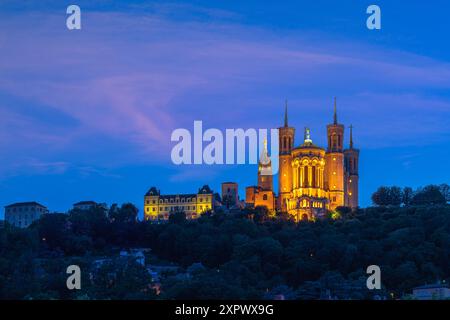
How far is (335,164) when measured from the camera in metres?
86.0

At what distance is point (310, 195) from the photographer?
8262 cm

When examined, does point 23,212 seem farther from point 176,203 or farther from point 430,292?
point 430,292

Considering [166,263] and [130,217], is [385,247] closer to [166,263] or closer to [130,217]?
[166,263]

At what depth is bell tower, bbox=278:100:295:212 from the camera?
3322 inches

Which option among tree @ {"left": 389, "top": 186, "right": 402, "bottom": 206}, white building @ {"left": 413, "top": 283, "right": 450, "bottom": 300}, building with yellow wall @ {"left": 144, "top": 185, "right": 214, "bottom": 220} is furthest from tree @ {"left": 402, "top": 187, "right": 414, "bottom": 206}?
white building @ {"left": 413, "top": 283, "right": 450, "bottom": 300}

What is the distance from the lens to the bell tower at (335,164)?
84.6 meters

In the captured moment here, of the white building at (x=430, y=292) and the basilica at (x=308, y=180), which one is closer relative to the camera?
the white building at (x=430, y=292)

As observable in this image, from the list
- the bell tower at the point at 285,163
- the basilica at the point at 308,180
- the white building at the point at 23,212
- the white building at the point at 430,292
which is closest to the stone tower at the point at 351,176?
the basilica at the point at 308,180

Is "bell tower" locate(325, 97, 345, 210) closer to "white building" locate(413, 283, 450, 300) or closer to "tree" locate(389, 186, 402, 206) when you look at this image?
"tree" locate(389, 186, 402, 206)

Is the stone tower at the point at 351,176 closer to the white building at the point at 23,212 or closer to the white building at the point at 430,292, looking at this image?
the white building at the point at 23,212

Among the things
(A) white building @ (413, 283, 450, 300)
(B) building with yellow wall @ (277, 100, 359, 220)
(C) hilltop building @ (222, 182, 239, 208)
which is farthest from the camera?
(C) hilltop building @ (222, 182, 239, 208)

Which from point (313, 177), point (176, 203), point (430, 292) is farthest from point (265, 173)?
point (430, 292)

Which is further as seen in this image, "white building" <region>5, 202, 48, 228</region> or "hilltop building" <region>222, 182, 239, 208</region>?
"hilltop building" <region>222, 182, 239, 208</region>
